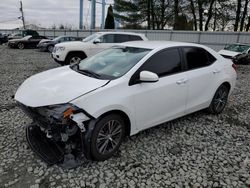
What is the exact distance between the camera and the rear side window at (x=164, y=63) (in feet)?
11.6

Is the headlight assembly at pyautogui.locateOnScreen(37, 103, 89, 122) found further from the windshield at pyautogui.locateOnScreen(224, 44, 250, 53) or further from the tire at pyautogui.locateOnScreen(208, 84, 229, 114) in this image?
the windshield at pyautogui.locateOnScreen(224, 44, 250, 53)

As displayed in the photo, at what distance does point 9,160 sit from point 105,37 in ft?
27.3

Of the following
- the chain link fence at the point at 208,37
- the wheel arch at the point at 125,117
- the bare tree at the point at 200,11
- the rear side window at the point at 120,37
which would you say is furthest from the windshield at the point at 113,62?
the bare tree at the point at 200,11

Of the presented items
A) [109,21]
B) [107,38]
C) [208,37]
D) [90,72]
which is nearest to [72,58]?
[107,38]

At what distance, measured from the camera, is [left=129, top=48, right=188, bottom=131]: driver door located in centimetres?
329

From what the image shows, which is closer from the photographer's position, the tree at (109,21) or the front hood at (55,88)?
the front hood at (55,88)

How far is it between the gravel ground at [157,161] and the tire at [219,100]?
299 millimetres

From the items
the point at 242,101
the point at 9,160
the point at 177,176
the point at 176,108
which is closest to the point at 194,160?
the point at 177,176

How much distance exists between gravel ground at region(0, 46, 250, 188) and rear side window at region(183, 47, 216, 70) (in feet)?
3.69

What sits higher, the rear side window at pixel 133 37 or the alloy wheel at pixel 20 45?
the rear side window at pixel 133 37

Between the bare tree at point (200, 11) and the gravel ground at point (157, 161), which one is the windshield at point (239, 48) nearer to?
the bare tree at point (200, 11)

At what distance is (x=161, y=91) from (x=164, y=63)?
518mm

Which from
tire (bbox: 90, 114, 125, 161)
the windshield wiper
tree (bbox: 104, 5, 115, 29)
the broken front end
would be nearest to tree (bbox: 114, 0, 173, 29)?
tree (bbox: 104, 5, 115, 29)

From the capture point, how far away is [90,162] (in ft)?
10.0
